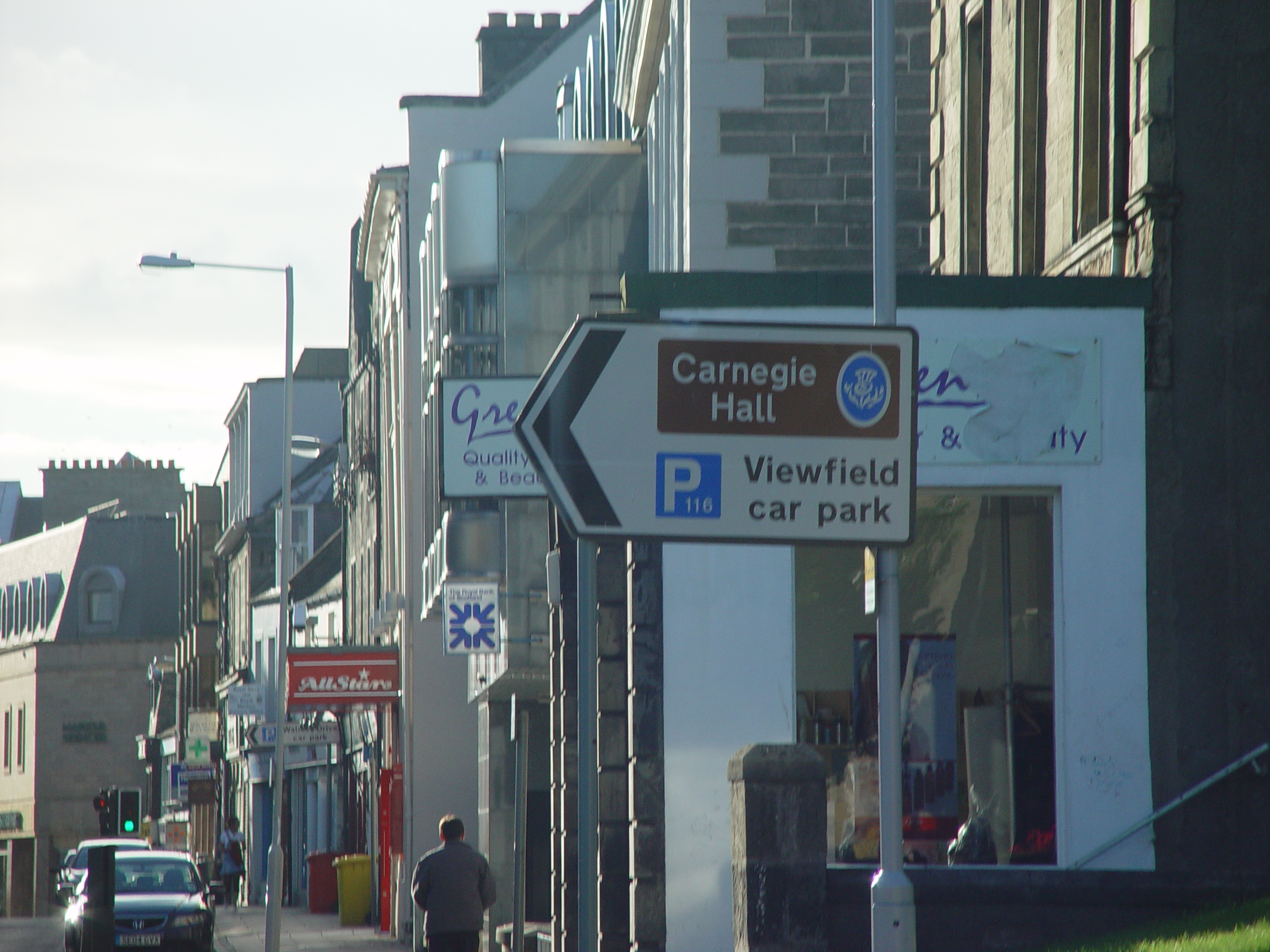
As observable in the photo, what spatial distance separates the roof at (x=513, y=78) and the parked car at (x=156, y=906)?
1366cm

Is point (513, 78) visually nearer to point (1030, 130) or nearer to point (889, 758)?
point (1030, 130)

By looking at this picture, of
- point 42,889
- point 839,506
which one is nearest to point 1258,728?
point 839,506

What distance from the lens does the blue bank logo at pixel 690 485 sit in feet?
22.0

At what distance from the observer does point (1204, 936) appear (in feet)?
30.9

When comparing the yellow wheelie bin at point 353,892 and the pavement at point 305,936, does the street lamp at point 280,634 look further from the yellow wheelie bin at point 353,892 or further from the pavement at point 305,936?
the yellow wheelie bin at point 353,892

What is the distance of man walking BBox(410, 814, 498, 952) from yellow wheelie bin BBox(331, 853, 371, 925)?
2108 cm

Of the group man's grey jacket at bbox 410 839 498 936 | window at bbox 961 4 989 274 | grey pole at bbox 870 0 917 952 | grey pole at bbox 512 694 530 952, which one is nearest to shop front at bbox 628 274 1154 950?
man's grey jacket at bbox 410 839 498 936

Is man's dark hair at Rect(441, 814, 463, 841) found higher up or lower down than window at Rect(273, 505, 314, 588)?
lower down

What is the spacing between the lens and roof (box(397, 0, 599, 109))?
112 ft

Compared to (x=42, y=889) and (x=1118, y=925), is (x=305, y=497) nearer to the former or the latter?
(x=42, y=889)

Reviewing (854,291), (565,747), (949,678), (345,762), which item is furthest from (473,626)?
(345,762)

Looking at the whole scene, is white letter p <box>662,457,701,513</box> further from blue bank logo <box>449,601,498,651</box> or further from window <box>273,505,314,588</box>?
window <box>273,505,314,588</box>

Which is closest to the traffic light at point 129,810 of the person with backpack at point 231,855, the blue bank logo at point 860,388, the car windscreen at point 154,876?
the car windscreen at point 154,876

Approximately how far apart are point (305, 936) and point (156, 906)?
7.11m
